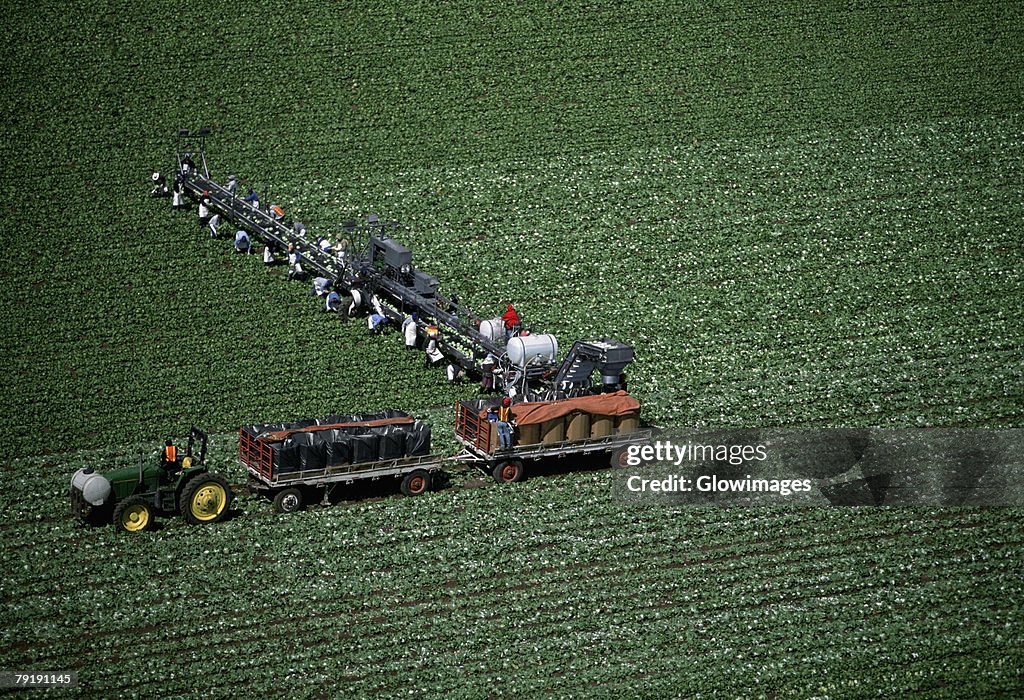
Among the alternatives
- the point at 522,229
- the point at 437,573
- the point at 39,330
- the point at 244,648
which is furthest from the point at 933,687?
the point at 39,330

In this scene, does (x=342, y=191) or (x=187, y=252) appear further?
(x=342, y=191)

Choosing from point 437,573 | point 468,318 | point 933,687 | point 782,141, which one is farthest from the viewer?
point 782,141

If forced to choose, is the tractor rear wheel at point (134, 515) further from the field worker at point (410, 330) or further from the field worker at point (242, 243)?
the field worker at point (242, 243)

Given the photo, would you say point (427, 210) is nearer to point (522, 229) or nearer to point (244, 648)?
point (522, 229)

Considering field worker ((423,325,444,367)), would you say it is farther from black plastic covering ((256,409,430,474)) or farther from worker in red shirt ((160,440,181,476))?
worker in red shirt ((160,440,181,476))

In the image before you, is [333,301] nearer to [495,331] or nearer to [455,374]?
[455,374]

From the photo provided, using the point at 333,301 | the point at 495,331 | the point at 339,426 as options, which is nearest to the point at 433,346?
the point at 495,331

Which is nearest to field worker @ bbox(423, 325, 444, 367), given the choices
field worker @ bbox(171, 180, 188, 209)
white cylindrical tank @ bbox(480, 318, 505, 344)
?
→ white cylindrical tank @ bbox(480, 318, 505, 344)

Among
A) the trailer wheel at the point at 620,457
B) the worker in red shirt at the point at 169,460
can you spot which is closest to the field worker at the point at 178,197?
the worker in red shirt at the point at 169,460
